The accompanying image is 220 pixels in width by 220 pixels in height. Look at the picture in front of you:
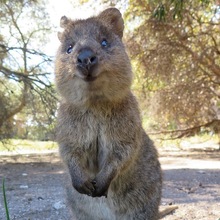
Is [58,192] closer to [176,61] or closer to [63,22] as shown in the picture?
[63,22]

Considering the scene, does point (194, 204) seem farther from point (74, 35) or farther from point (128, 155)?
point (74, 35)

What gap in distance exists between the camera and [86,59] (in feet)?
9.20

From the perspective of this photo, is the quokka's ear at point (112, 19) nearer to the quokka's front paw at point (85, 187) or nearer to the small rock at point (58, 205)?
the quokka's front paw at point (85, 187)

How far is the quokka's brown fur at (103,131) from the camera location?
312 cm

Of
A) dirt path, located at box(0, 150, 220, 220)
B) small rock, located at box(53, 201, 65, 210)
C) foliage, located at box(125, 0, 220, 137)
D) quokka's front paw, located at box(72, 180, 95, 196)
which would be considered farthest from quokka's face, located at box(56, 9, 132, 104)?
foliage, located at box(125, 0, 220, 137)

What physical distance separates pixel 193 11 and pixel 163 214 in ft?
34.5

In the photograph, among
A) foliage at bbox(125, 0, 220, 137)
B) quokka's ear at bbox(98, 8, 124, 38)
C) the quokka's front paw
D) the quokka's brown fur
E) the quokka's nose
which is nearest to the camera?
the quokka's nose

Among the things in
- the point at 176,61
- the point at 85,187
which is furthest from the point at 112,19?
the point at 176,61

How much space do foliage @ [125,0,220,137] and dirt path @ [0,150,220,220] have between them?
3.11m

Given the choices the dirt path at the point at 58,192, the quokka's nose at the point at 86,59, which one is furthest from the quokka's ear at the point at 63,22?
the dirt path at the point at 58,192

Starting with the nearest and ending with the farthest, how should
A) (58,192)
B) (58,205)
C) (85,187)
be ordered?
1. (85,187)
2. (58,205)
3. (58,192)

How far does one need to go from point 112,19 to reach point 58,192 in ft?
13.0

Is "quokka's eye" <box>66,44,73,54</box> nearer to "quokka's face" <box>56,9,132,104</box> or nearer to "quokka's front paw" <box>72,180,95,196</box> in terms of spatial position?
"quokka's face" <box>56,9,132,104</box>

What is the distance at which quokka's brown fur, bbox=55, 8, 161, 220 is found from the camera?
312 cm
